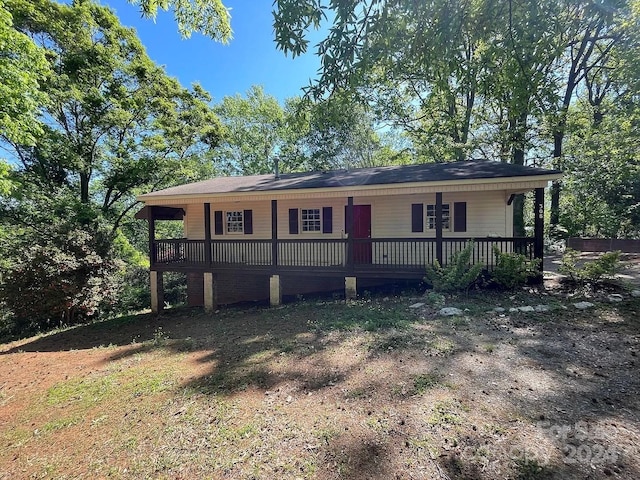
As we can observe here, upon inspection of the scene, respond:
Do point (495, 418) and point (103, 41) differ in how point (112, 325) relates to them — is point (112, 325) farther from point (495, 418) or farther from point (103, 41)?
point (103, 41)

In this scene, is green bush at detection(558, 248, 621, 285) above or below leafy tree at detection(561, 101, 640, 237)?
below

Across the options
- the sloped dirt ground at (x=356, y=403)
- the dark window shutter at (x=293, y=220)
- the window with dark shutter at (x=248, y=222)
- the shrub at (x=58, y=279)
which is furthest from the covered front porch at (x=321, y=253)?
the shrub at (x=58, y=279)

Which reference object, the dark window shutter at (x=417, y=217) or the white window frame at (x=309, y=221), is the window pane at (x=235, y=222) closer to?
the white window frame at (x=309, y=221)

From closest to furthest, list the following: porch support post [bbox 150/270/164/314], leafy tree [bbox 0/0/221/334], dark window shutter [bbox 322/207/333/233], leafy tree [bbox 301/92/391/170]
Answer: dark window shutter [bbox 322/207/333/233] < porch support post [bbox 150/270/164/314] < leafy tree [bbox 0/0/221/334] < leafy tree [bbox 301/92/391/170]

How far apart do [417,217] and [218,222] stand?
8.07 m

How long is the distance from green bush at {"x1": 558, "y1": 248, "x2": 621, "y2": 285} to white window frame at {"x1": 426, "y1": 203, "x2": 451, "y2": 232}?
340 centimetres

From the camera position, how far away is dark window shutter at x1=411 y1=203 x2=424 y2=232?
1136 centimetres

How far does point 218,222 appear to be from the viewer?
45.3 feet

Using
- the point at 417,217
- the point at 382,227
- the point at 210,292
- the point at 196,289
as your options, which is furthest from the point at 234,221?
the point at 417,217

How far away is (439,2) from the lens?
448 cm

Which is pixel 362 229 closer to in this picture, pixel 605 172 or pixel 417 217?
pixel 417 217

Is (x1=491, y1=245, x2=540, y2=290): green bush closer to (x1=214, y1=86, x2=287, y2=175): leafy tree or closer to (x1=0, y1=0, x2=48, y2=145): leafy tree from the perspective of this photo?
(x1=0, y1=0, x2=48, y2=145): leafy tree

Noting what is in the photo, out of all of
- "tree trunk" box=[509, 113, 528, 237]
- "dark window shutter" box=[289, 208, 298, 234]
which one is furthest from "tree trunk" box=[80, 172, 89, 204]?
"tree trunk" box=[509, 113, 528, 237]

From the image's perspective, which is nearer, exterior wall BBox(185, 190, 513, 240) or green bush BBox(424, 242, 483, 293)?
green bush BBox(424, 242, 483, 293)
